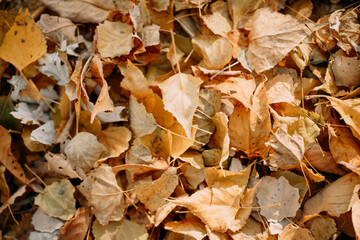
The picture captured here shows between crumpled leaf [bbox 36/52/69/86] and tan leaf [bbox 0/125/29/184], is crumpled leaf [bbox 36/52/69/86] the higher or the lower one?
the higher one

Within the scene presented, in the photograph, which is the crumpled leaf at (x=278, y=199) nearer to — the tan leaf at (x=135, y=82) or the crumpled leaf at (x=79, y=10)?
the tan leaf at (x=135, y=82)

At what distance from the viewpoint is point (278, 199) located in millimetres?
755

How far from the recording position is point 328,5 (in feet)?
2.94

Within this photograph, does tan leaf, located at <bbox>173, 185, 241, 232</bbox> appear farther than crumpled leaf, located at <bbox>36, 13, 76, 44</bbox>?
No

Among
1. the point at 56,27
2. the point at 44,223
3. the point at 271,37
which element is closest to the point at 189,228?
the point at 44,223

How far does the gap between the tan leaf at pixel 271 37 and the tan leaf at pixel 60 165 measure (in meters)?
0.53

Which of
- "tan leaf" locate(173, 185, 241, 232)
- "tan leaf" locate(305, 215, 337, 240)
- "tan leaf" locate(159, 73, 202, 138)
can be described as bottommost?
"tan leaf" locate(305, 215, 337, 240)

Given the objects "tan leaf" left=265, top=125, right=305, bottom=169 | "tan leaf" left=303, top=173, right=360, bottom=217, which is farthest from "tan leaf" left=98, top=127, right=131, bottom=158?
"tan leaf" left=303, top=173, right=360, bottom=217

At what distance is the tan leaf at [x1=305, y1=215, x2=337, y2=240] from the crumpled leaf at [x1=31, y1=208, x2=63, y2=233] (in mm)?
628

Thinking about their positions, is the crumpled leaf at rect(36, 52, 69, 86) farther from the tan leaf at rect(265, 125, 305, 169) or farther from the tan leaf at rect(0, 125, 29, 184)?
the tan leaf at rect(265, 125, 305, 169)

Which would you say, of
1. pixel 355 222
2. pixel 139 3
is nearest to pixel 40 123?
pixel 139 3

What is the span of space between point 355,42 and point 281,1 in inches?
8.7

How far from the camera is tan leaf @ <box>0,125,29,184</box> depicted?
862mm

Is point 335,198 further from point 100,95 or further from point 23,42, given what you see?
point 23,42
